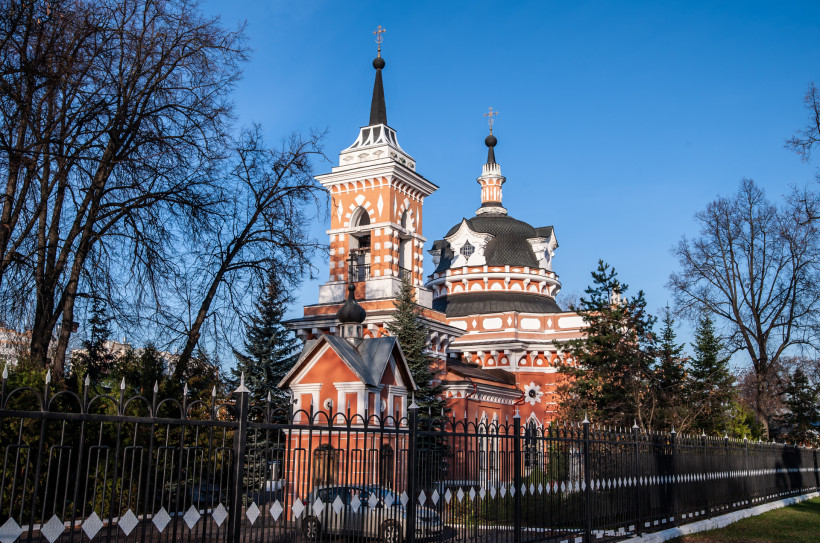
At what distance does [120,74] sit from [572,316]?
29574 mm

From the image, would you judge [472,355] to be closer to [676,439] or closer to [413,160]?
[413,160]

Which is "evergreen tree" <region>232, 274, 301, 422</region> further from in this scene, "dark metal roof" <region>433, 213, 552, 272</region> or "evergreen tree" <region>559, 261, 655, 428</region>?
"dark metal roof" <region>433, 213, 552, 272</region>

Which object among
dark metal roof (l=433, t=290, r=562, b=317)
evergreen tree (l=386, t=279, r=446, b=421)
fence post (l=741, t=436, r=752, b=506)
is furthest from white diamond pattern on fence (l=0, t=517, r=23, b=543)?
dark metal roof (l=433, t=290, r=562, b=317)

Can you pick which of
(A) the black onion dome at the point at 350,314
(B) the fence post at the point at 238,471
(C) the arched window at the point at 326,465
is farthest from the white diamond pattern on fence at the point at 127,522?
(A) the black onion dome at the point at 350,314

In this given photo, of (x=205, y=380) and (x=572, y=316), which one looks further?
(x=572, y=316)

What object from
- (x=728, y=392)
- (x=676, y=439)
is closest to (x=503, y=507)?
(x=676, y=439)

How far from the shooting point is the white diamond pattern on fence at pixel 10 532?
13.5 ft

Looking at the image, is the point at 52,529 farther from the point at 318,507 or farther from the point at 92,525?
the point at 318,507

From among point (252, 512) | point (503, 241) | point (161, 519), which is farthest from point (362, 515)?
point (503, 241)

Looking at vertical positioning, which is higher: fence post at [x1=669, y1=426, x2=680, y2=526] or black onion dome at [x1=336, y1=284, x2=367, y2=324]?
black onion dome at [x1=336, y1=284, x2=367, y2=324]

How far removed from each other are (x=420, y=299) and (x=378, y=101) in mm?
9029

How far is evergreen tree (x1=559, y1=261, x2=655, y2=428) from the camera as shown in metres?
24.2

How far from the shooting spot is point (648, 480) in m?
12.7

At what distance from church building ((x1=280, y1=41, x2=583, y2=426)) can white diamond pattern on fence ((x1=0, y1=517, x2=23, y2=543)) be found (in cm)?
520
